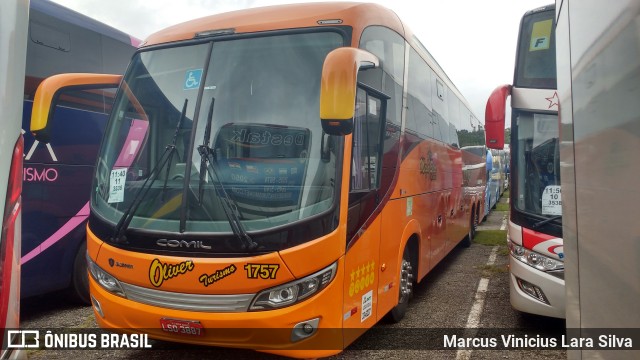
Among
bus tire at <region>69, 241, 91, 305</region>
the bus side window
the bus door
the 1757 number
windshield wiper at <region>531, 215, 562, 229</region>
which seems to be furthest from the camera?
bus tire at <region>69, 241, 91, 305</region>

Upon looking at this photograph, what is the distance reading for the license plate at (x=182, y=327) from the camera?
3.31 m

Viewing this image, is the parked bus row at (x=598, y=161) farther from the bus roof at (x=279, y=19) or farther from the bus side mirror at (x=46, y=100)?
the bus side mirror at (x=46, y=100)

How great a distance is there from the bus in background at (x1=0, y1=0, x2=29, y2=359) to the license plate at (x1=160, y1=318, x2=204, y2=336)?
133 cm

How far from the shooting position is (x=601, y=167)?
1.44m

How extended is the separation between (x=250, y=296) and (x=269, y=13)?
2350 mm

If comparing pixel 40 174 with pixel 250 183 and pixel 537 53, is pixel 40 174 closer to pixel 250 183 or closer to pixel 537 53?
pixel 250 183

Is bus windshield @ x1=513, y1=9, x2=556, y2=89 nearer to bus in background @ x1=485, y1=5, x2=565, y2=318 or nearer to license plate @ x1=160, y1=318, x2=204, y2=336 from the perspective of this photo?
bus in background @ x1=485, y1=5, x2=565, y2=318

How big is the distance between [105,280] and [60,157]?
2.24 metres

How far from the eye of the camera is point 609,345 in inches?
54.4

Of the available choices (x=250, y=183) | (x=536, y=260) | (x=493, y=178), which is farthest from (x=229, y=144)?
→ (x=493, y=178)

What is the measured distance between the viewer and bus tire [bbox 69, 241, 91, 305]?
5.61 m

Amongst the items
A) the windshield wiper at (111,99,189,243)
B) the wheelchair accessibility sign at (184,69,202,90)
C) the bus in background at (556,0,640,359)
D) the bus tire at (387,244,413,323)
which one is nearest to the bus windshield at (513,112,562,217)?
the bus tire at (387,244,413,323)

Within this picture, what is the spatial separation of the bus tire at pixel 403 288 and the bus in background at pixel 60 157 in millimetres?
3694

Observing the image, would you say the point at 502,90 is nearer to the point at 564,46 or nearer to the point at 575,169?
the point at 564,46
